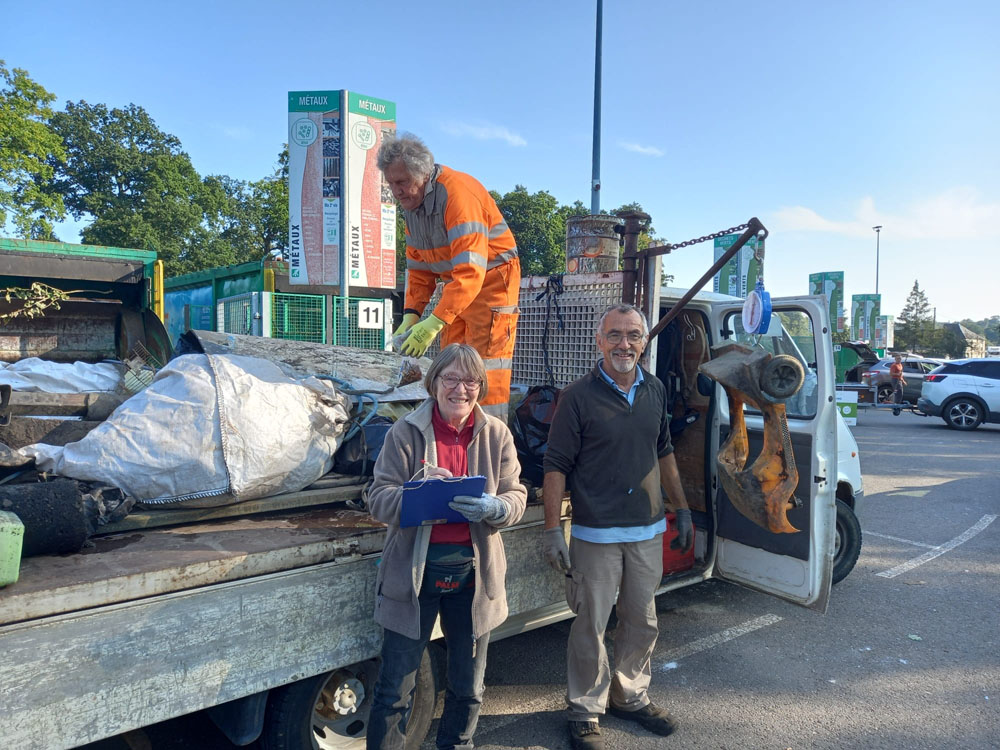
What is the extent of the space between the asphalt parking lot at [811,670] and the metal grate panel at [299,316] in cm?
855

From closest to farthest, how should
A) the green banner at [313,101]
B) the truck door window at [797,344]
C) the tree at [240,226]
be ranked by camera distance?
the truck door window at [797,344], the green banner at [313,101], the tree at [240,226]

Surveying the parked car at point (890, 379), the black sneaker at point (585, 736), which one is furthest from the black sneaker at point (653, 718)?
the parked car at point (890, 379)

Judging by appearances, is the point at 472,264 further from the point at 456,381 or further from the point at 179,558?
the point at 179,558

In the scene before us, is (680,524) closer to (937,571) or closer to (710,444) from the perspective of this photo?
(710,444)

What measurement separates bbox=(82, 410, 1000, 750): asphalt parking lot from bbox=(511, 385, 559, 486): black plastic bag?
3.68 ft

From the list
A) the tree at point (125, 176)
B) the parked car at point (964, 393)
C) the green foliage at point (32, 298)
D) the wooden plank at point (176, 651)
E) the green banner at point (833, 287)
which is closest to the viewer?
the wooden plank at point (176, 651)

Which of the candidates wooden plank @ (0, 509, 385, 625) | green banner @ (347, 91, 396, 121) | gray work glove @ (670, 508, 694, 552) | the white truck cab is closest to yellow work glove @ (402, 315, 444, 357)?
wooden plank @ (0, 509, 385, 625)

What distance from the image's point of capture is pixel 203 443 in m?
2.41

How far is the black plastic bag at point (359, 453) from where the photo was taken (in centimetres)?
289

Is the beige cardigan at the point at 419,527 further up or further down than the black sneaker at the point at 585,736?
further up

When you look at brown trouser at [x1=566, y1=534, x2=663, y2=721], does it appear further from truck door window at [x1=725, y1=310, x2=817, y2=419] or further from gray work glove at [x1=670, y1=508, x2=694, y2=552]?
truck door window at [x1=725, y1=310, x2=817, y2=419]

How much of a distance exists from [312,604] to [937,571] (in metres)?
5.17

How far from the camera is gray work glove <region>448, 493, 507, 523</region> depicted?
7.08 ft

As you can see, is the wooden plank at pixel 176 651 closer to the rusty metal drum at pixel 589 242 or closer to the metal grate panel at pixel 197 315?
the rusty metal drum at pixel 589 242
